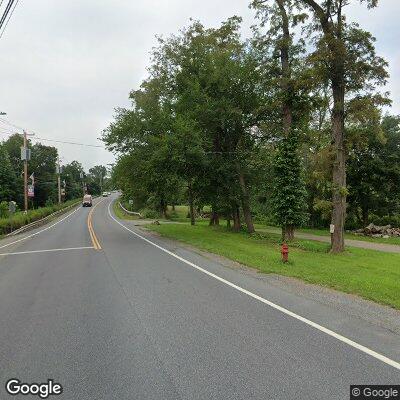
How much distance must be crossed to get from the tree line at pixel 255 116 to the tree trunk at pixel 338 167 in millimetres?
48

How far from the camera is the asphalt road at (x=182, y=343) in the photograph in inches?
186

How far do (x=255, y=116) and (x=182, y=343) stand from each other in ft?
81.4

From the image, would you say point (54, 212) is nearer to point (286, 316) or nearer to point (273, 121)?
point (273, 121)

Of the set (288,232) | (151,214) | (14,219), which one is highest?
(288,232)

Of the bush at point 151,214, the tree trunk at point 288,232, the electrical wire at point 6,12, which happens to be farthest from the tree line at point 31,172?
the electrical wire at point 6,12

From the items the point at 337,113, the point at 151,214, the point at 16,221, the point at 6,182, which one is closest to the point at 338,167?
the point at 337,113

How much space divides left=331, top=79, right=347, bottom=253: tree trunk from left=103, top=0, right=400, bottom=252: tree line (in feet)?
0.16

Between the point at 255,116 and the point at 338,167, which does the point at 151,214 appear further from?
the point at 338,167

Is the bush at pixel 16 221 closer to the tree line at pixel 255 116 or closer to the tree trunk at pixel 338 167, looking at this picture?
the tree line at pixel 255 116

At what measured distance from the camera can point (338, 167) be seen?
20500mm

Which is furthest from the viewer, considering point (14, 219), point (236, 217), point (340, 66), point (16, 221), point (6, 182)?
point (6, 182)

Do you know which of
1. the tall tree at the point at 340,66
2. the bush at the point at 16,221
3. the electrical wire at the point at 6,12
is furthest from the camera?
the bush at the point at 16,221

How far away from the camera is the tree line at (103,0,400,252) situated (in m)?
19.8

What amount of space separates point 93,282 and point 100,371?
244 inches
